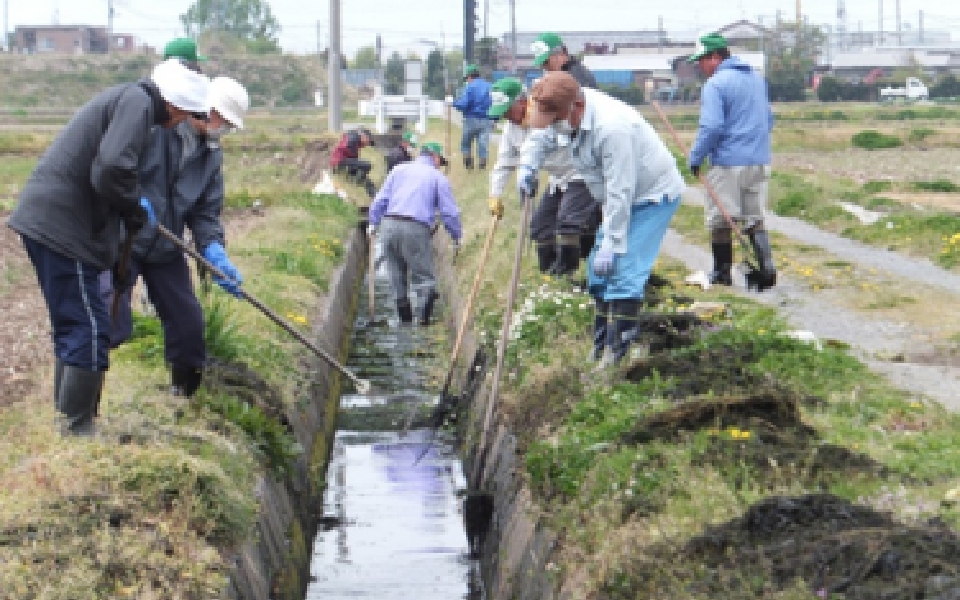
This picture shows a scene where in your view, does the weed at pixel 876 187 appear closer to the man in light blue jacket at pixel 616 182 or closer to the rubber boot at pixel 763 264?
the rubber boot at pixel 763 264

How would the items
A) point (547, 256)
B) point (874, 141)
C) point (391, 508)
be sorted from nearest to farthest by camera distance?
point (391, 508)
point (547, 256)
point (874, 141)

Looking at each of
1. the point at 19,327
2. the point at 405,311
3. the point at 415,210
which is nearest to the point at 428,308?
the point at 405,311

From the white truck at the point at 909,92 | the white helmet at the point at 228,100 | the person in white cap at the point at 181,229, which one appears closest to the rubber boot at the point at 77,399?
the person in white cap at the point at 181,229

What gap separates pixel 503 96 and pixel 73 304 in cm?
413

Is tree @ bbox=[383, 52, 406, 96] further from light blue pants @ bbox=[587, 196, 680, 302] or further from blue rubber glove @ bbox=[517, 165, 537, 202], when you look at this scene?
light blue pants @ bbox=[587, 196, 680, 302]

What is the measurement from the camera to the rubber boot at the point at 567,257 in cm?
1084

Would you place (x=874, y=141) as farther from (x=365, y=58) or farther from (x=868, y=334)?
(x=365, y=58)

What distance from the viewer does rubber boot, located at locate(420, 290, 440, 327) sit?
48.4ft

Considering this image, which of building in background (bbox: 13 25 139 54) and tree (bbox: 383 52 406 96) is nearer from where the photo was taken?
tree (bbox: 383 52 406 96)

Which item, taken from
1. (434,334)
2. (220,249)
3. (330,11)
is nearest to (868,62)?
(330,11)

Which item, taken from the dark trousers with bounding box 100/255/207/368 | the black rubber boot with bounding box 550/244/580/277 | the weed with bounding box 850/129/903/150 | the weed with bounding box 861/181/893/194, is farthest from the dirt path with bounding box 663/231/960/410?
the weed with bounding box 850/129/903/150

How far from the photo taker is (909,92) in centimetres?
7788

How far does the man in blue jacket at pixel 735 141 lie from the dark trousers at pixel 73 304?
5.94m

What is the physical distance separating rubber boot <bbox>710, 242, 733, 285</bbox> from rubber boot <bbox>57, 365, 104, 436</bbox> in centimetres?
660
